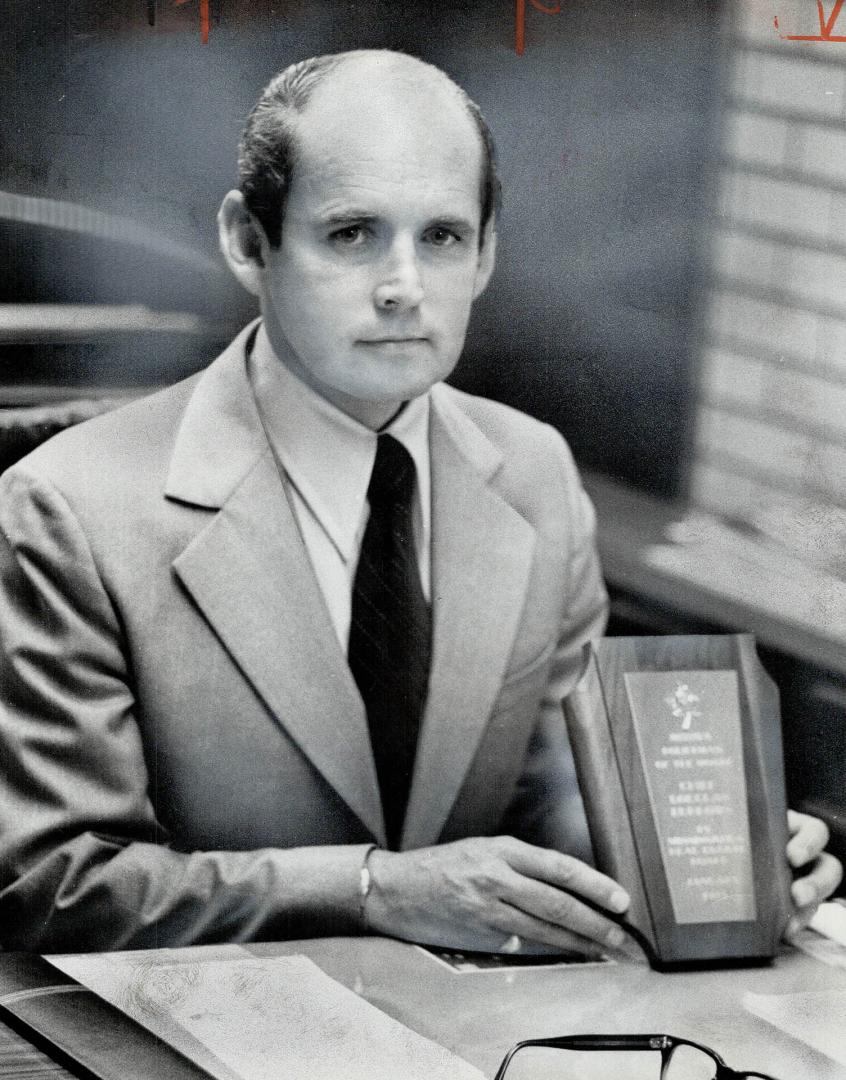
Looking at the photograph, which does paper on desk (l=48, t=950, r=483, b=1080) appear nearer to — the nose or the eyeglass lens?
the eyeglass lens

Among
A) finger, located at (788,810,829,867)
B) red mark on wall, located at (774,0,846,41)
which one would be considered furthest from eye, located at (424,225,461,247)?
finger, located at (788,810,829,867)

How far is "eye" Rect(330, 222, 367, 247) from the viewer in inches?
115

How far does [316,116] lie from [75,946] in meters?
1.18

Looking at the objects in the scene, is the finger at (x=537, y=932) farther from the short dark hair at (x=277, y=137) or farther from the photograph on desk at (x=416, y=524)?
the short dark hair at (x=277, y=137)

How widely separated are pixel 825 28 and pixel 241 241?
32.6 inches

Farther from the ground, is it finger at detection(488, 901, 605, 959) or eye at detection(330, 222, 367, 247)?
eye at detection(330, 222, 367, 247)

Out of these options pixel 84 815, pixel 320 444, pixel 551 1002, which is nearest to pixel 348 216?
pixel 320 444

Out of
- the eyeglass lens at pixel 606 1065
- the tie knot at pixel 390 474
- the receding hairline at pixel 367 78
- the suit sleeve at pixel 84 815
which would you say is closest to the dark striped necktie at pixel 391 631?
the tie knot at pixel 390 474

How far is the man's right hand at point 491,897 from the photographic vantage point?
3.05m

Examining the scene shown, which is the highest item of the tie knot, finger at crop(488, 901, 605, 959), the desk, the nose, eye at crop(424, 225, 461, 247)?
eye at crop(424, 225, 461, 247)

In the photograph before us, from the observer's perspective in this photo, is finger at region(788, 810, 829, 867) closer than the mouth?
No

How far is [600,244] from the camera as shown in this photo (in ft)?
9.94

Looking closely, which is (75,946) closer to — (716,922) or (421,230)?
(716,922)

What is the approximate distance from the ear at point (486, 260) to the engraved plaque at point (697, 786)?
569mm
